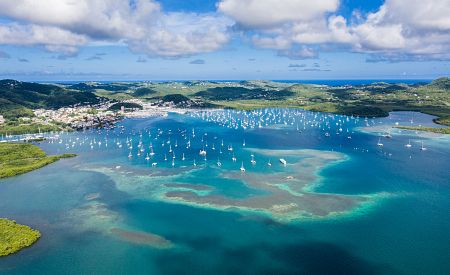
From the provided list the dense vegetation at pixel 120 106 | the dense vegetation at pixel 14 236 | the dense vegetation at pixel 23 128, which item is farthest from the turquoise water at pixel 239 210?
the dense vegetation at pixel 120 106

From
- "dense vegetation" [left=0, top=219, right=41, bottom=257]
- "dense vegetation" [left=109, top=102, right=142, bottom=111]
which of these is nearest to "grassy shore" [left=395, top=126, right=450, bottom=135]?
"dense vegetation" [left=0, top=219, right=41, bottom=257]

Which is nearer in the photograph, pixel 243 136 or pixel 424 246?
pixel 424 246

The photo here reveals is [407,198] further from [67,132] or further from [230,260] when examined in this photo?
[67,132]

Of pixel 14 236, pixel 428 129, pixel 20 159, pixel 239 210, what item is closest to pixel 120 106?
pixel 20 159

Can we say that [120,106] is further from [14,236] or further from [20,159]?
[14,236]

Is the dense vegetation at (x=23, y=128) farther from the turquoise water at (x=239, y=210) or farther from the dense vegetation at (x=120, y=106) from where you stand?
the dense vegetation at (x=120, y=106)

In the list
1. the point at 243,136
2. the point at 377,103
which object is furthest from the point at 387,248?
the point at 377,103
